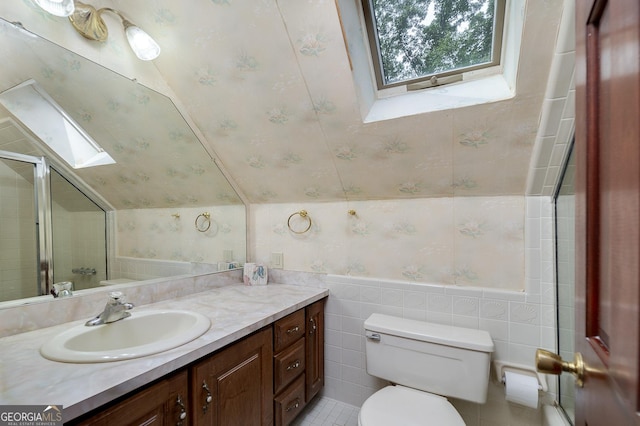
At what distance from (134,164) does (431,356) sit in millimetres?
1818

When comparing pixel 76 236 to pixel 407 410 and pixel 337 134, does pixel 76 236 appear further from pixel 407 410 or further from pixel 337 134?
pixel 407 410

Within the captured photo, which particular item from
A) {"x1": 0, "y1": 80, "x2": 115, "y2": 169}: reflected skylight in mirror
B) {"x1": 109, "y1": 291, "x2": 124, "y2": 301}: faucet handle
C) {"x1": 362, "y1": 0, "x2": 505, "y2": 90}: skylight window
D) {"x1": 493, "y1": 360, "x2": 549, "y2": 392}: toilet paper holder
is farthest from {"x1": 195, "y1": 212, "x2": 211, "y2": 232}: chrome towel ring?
{"x1": 493, "y1": 360, "x2": 549, "y2": 392}: toilet paper holder

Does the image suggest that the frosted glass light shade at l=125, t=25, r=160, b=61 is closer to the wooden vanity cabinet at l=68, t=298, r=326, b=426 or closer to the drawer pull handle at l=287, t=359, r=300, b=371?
the wooden vanity cabinet at l=68, t=298, r=326, b=426

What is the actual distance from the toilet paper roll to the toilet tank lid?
0.21 m

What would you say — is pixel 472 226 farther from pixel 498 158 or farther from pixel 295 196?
pixel 295 196

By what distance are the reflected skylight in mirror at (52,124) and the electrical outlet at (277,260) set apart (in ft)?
3.67

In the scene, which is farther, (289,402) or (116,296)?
(289,402)

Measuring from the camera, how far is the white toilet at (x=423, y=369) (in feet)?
3.75

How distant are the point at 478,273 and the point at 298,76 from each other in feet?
4.40

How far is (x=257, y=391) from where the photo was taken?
119cm

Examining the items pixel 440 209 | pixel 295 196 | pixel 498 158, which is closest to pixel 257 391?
pixel 295 196

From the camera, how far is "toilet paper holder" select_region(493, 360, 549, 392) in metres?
1.31

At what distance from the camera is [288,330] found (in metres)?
1.40

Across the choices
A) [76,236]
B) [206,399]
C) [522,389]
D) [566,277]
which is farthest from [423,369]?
[76,236]
